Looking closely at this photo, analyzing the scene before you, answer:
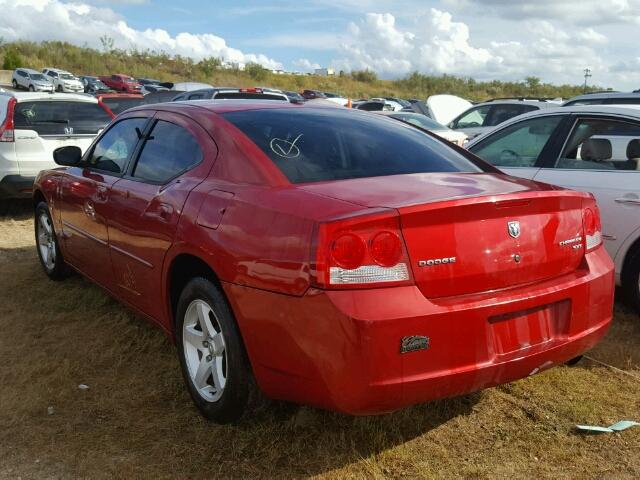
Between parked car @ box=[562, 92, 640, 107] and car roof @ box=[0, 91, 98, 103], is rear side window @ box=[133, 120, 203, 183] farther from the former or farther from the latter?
parked car @ box=[562, 92, 640, 107]

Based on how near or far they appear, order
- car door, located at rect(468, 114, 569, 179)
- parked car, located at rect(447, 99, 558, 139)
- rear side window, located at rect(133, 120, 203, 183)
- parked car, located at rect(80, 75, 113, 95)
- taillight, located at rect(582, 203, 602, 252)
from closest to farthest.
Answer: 1. taillight, located at rect(582, 203, 602, 252)
2. rear side window, located at rect(133, 120, 203, 183)
3. car door, located at rect(468, 114, 569, 179)
4. parked car, located at rect(447, 99, 558, 139)
5. parked car, located at rect(80, 75, 113, 95)

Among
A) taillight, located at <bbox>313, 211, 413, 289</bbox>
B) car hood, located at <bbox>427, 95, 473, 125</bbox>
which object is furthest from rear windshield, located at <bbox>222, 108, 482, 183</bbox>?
car hood, located at <bbox>427, 95, 473, 125</bbox>

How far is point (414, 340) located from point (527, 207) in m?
0.80

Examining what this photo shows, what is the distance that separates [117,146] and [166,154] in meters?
0.85

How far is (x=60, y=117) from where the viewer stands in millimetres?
8195

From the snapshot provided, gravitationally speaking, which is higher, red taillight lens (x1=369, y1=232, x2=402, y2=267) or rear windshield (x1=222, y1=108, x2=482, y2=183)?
rear windshield (x1=222, y1=108, x2=482, y2=183)

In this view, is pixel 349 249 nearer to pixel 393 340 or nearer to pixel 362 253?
pixel 362 253

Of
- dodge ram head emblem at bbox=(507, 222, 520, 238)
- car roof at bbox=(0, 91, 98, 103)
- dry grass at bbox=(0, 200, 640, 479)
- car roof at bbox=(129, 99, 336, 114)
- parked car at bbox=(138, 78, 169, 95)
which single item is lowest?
dry grass at bbox=(0, 200, 640, 479)

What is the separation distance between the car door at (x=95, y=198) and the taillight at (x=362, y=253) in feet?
6.68

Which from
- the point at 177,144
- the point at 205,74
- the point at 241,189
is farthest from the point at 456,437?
the point at 205,74

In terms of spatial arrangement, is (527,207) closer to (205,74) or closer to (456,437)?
(456,437)

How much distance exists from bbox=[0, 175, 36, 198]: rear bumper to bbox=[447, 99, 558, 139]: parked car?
8.31m

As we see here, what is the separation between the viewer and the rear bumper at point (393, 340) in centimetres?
234

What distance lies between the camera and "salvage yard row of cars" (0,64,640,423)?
239 centimetres
